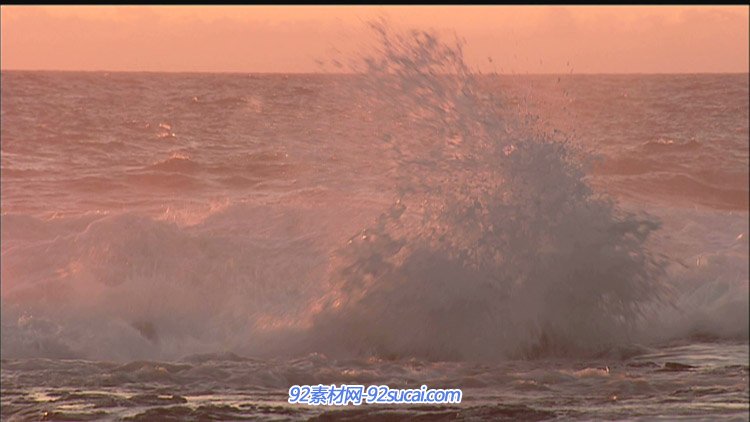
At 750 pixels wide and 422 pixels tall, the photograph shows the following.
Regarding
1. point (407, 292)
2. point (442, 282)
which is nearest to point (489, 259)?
point (442, 282)

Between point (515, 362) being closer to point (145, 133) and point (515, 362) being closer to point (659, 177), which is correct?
point (659, 177)

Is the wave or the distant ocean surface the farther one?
the wave

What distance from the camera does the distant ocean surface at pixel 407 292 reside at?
714 centimetres

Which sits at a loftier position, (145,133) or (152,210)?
(145,133)

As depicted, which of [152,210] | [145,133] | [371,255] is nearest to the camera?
[371,255]

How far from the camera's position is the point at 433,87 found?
1058 cm

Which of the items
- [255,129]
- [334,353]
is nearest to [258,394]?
[334,353]

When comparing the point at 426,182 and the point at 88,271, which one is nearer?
the point at 426,182

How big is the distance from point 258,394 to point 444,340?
83.6 inches

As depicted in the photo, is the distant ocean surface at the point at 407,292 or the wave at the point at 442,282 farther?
the wave at the point at 442,282

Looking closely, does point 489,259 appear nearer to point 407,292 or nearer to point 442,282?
point 442,282

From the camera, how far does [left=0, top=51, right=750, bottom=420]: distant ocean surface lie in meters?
7.14

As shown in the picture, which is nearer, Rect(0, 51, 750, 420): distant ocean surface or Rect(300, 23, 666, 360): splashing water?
Rect(0, 51, 750, 420): distant ocean surface

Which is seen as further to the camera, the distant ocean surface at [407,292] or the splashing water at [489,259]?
the splashing water at [489,259]
